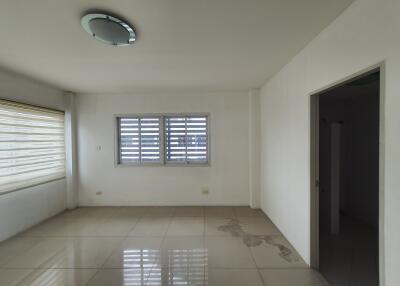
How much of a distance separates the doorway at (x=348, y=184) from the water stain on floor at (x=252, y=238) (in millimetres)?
331

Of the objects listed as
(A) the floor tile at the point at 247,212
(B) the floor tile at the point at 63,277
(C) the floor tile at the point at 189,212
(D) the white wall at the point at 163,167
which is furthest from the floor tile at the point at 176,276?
(D) the white wall at the point at 163,167

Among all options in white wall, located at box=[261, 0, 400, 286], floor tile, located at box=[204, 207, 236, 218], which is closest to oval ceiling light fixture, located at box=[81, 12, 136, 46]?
white wall, located at box=[261, 0, 400, 286]

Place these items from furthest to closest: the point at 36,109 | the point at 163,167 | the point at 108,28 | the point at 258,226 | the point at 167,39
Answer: the point at 163,167
the point at 36,109
the point at 258,226
the point at 167,39
the point at 108,28

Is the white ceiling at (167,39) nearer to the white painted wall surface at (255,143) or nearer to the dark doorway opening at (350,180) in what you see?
the white painted wall surface at (255,143)

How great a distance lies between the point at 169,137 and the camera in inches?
180

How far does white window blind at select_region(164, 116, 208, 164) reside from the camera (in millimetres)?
4523

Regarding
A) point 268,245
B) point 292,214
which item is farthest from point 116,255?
point 292,214

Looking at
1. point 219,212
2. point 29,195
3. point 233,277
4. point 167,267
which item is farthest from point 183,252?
point 29,195

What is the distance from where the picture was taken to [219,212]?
410 centimetres

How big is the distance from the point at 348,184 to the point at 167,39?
170 inches

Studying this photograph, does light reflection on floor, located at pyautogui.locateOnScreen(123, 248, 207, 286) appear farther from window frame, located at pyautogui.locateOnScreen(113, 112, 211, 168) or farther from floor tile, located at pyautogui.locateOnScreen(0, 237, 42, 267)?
window frame, located at pyautogui.locateOnScreen(113, 112, 211, 168)

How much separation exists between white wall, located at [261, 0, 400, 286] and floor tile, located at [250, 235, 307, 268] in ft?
0.35

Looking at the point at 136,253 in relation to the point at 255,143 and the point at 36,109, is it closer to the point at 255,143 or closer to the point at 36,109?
the point at 255,143

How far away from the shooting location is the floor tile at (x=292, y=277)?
2.09 meters
